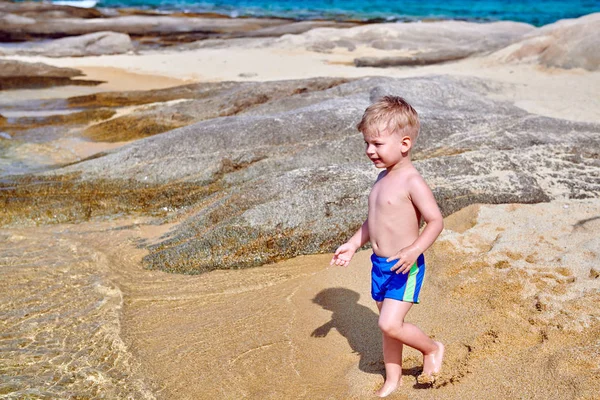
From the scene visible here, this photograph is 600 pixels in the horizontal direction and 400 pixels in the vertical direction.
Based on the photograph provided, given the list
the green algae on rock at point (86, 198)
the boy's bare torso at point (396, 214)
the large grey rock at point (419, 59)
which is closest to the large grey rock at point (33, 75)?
the large grey rock at point (419, 59)

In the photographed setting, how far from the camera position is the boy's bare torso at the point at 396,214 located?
9.84ft

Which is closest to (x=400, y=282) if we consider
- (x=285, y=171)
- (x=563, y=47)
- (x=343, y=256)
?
(x=343, y=256)

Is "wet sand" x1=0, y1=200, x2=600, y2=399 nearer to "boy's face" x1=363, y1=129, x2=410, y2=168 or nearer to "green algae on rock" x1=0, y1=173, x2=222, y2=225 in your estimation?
"green algae on rock" x1=0, y1=173, x2=222, y2=225

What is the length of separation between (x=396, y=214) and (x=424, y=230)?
0.18m

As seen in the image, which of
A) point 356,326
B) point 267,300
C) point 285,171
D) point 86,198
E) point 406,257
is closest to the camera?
point 406,257

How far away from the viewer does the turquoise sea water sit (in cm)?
2917

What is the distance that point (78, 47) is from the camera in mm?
18203

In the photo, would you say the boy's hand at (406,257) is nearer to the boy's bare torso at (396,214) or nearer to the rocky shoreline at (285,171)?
the boy's bare torso at (396,214)

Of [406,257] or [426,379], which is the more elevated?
[406,257]

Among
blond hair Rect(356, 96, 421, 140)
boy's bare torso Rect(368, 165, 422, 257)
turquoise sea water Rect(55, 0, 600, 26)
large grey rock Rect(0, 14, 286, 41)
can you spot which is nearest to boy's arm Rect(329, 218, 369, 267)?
boy's bare torso Rect(368, 165, 422, 257)

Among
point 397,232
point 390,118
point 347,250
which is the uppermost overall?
point 390,118

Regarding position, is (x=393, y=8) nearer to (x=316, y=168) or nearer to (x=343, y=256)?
(x=316, y=168)

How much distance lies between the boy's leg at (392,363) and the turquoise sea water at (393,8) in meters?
25.3

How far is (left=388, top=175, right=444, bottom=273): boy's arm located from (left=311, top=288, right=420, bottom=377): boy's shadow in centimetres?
64
